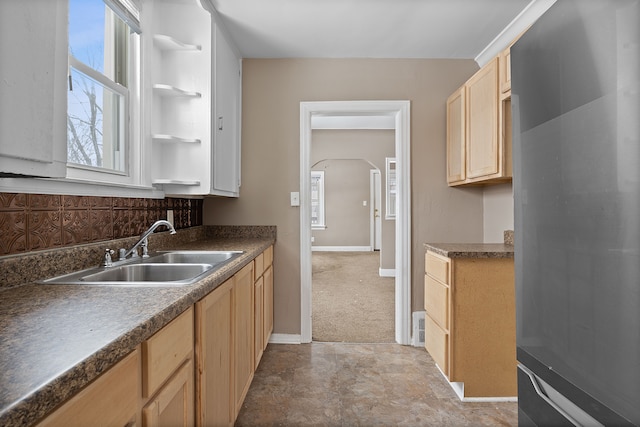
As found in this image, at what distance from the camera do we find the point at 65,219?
130 cm

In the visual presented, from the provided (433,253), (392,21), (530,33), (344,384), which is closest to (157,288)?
(530,33)

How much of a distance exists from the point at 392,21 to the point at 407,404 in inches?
94.8

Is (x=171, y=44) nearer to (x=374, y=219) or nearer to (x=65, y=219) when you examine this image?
(x=65, y=219)

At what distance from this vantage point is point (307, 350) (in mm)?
2566

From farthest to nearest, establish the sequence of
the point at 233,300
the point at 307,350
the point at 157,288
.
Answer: the point at 307,350 → the point at 233,300 → the point at 157,288

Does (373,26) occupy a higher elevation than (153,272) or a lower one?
higher

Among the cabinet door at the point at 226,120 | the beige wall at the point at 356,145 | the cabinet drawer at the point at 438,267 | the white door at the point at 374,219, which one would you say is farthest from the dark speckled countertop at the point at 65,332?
the white door at the point at 374,219

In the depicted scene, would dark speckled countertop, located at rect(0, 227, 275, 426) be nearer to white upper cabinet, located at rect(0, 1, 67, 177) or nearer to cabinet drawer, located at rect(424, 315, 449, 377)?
white upper cabinet, located at rect(0, 1, 67, 177)

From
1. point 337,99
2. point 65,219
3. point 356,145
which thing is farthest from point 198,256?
point 356,145

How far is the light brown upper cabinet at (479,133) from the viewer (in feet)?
6.26

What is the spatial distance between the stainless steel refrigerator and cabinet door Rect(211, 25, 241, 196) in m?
1.78

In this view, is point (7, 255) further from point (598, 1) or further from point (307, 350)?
point (307, 350)

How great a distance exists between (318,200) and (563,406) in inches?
311

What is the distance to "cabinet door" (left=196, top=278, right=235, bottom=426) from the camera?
1083mm
